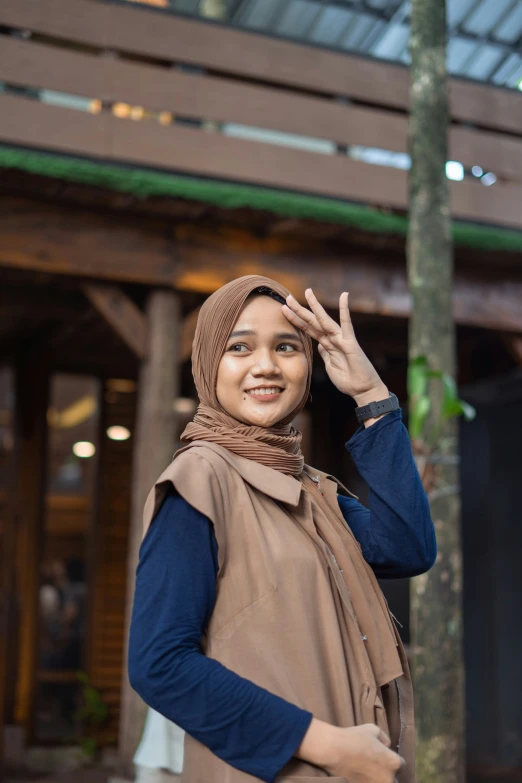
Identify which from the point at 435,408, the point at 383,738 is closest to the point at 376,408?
the point at 383,738

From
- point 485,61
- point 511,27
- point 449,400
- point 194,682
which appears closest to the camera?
point 194,682

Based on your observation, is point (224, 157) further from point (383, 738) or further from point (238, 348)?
point (383, 738)

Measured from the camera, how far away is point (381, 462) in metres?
1.48

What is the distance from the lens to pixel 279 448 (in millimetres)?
1492

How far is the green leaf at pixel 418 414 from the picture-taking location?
4188 mm

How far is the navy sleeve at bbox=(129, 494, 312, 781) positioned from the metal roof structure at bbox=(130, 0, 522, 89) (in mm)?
6765

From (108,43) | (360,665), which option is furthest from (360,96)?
(360,665)

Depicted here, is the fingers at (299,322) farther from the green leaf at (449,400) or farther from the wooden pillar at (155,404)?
the wooden pillar at (155,404)

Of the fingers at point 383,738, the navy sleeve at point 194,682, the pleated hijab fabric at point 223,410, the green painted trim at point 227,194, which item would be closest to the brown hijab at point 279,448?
the pleated hijab fabric at point 223,410

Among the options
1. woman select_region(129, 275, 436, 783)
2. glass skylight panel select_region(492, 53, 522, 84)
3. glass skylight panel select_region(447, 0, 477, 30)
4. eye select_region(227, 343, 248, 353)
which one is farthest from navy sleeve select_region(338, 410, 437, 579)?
glass skylight panel select_region(492, 53, 522, 84)

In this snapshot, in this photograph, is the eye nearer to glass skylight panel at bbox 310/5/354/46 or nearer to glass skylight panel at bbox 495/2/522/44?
glass skylight panel at bbox 310/5/354/46

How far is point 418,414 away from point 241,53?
2.53m

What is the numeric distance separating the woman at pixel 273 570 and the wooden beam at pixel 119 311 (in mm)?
3646

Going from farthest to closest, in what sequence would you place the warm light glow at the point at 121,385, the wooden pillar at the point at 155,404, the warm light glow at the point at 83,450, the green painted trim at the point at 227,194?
the warm light glow at the point at 83,450 → the warm light glow at the point at 121,385 → the wooden pillar at the point at 155,404 → the green painted trim at the point at 227,194
